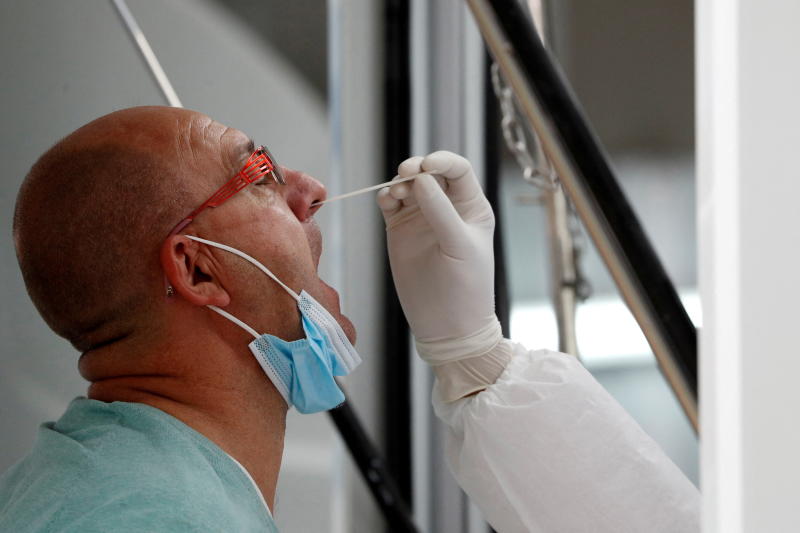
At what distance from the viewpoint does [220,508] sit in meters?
0.95

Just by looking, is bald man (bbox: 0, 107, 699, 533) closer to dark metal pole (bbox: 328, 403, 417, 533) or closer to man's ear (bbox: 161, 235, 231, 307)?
man's ear (bbox: 161, 235, 231, 307)

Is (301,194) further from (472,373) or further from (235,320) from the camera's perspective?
(472,373)

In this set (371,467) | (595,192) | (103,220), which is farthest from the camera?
(371,467)

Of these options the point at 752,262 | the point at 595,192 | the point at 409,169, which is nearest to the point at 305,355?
the point at 409,169

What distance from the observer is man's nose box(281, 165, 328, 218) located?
49.3 inches

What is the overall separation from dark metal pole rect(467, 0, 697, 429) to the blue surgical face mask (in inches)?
16.2

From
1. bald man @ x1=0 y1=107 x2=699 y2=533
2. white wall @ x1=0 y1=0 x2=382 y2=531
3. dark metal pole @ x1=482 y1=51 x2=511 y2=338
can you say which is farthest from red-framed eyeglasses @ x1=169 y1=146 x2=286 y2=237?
dark metal pole @ x1=482 y1=51 x2=511 y2=338

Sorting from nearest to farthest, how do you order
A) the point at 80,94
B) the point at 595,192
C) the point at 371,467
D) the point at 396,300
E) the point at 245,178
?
1. the point at 595,192
2. the point at 245,178
3. the point at 80,94
4. the point at 371,467
5. the point at 396,300

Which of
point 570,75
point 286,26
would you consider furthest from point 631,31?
point 286,26

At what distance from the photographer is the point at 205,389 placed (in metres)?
1.11

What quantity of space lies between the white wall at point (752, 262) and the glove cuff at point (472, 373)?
0.70 metres

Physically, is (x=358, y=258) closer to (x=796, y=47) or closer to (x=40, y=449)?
(x=40, y=449)

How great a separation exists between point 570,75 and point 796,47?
200cm

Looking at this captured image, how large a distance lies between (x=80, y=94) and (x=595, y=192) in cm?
84
